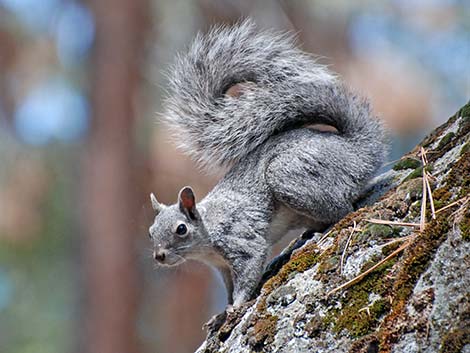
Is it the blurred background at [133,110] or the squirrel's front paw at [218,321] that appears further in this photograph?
the blurred background at [133,110]

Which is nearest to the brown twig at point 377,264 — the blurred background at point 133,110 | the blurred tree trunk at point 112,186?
the blurred background at point 133,110

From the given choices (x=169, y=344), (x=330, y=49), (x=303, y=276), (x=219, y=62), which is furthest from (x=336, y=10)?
(x=303, y=276)

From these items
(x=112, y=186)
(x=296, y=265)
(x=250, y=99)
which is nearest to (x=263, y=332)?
(x=296, y=265)

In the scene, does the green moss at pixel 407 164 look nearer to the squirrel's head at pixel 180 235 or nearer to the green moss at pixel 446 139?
the green moss at pixel 446 139

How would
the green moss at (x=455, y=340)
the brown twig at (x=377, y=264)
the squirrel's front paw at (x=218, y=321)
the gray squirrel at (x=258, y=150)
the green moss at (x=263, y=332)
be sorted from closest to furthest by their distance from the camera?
the green moss at (x=455, y=340) → the brown twig at (x=377, y=264) → the green moss at (x=263, y=332) → the squirrel's front paw at (x=218, y=321) → the gray squirrel at (x=258, y=150)

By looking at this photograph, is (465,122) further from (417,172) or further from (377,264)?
(377,264)

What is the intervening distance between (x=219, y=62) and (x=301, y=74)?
0.95 feet

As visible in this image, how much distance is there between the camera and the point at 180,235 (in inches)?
95.0

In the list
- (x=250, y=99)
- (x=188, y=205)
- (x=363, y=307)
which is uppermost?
(x=250, y=99)

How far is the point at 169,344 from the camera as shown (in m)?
7.80

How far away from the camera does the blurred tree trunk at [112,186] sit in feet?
22.3

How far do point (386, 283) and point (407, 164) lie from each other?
0.65m

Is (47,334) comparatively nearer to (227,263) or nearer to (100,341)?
(100,341)

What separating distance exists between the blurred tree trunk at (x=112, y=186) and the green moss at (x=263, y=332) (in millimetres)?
4897
